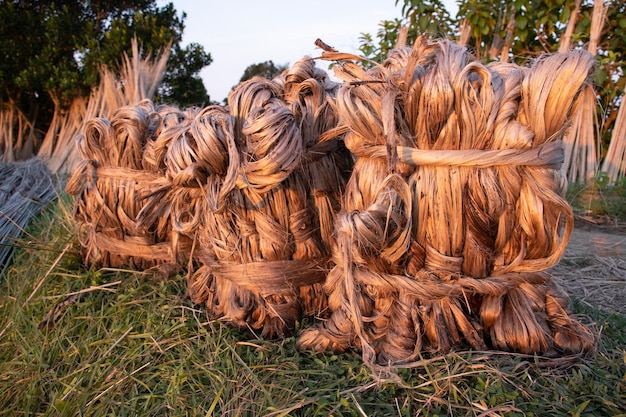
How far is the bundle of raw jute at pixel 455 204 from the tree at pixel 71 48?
17.4ft

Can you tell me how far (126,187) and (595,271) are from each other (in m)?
1.63

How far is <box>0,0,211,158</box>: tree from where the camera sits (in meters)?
5.80

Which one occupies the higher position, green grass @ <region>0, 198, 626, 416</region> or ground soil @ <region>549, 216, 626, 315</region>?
green grass @ <region>0, 198, 626, 416</region>

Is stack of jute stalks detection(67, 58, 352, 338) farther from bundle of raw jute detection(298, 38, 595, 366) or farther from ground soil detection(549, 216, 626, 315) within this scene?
ground soil detection(549, 216, 626, 315)

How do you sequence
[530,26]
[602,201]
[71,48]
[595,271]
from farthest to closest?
[71,48], [530,26], [602,201], [595,271]

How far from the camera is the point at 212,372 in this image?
0.96 meters

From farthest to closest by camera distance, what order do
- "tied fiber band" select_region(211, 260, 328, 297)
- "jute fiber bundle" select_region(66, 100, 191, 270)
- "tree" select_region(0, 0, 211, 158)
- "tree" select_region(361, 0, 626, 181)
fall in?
1. "tree" select_region(0, 0, 211, 158)
2. "tree" select_region(361, 0, 626, 181)
3. "jute fiber bundle" select_region(66, 100, 191, 270)
4. "tied fiber band" select_region(211, 260, 328, 297)

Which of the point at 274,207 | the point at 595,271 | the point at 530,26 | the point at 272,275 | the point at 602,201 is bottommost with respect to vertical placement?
the point at 602,201

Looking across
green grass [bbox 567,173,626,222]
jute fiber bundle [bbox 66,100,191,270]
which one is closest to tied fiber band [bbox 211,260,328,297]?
jute fiber bundle [bbox 66,100,191,270]

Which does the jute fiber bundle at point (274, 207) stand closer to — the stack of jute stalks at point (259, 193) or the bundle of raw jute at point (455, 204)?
the stack of jute stalks at point (259, 193)

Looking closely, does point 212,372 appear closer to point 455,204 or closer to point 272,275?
point 272,275

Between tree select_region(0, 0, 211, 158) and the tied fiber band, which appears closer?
the tied fiber band

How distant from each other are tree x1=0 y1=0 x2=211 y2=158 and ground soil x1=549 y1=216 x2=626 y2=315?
507 centimetres

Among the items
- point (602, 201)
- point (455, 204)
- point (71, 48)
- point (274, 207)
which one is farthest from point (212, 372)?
point (71, 48)
